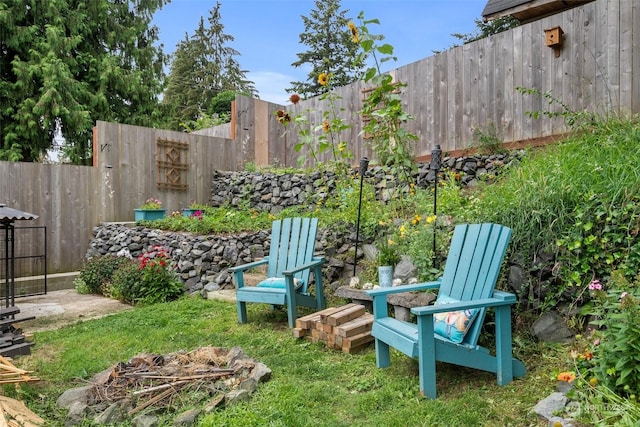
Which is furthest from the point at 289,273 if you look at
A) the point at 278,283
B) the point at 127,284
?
the point at 127,284

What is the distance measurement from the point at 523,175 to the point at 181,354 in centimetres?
262

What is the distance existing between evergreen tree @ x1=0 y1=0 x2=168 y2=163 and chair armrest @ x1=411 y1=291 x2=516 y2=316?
355 inches

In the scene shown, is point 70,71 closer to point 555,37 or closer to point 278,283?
point 278,283

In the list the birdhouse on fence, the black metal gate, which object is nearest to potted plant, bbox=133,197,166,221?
the black metal gate

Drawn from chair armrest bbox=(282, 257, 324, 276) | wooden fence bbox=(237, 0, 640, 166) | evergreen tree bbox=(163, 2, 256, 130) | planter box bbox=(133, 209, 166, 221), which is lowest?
chair armrest bbox=(282, 257, 324, 276)

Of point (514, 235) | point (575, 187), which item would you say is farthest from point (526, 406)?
point (575, 187)

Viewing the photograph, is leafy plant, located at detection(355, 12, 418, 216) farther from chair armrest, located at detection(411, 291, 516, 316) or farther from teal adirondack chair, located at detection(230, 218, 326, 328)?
chair armrest, located at detection(411, 291, 516, 316)

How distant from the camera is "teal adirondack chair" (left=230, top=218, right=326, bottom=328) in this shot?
11.3 ft

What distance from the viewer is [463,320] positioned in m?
2.27

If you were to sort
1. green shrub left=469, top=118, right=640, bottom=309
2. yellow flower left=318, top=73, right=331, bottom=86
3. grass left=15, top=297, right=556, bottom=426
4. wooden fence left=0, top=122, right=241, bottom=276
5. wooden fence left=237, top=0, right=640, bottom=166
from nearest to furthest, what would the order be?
grass left=15, top=297, right=556, bottom=426 → green shrub left=469, top=118, right=640, bottom=309 → wooden fence left=237, top=0, right=640, bottom=166 → yellow flower left=318, top=73, right=331, bottom=86 → wooden fence left=0, top=122, right=241, bottom=276

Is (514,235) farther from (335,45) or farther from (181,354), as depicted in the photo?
(335,45)

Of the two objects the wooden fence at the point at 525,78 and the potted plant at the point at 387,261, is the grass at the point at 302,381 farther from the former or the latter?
the wooden fence at the point at 525,78

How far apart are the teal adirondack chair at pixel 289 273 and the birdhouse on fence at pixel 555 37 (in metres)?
2.74

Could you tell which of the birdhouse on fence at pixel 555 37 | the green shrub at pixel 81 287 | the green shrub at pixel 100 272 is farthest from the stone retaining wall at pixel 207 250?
the birdhouse on fence at pixel 555 37
